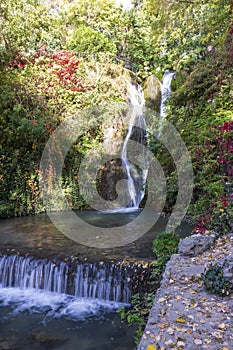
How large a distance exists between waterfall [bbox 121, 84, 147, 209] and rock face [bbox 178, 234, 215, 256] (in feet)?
19.9

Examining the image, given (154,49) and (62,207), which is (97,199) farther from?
(154,49)

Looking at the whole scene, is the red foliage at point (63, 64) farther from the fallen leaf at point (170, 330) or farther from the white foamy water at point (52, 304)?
the fallen leaf at point (170, 330)

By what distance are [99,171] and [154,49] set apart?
8608 millimetres

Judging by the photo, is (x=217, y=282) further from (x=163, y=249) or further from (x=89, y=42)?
(x=89, y=42)

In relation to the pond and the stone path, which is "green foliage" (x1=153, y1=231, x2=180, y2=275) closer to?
the pond

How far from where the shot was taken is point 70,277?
16.2 ft

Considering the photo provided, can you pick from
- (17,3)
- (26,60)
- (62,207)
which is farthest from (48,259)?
(17,3)

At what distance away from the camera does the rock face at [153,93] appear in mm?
13039

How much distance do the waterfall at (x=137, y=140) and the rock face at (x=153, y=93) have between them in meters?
0.29

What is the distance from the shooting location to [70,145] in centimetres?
1097

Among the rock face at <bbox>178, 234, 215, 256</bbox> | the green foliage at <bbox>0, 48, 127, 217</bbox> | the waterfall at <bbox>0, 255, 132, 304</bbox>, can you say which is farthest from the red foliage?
the rock face at <bbox>178, 234, 215, 256</bbox>

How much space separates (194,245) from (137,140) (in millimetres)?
8281

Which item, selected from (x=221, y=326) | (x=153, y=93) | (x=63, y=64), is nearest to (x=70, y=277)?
(x=221, y=326)

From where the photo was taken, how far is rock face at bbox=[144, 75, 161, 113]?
13039mm
